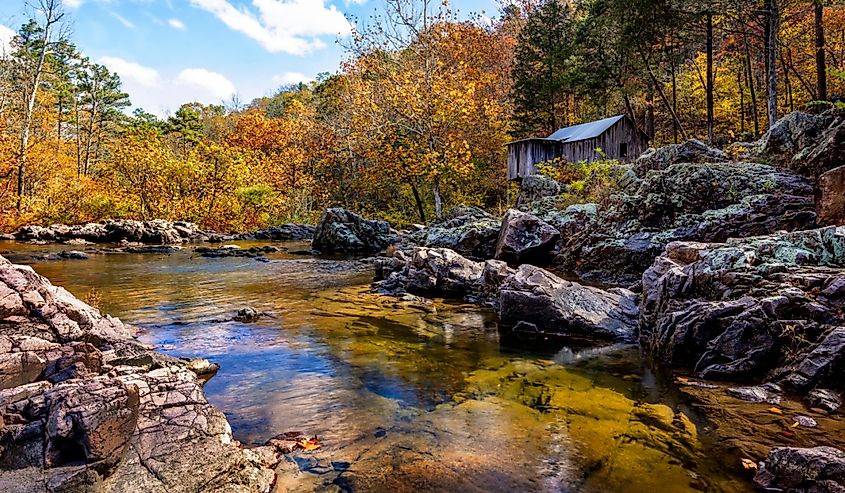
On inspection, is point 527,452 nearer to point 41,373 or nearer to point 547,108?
point 41,373

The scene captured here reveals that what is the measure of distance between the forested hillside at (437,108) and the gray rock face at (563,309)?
1454 centimetres

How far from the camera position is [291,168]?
39469mm

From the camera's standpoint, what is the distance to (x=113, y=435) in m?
3.35

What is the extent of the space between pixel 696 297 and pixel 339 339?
5266 mm

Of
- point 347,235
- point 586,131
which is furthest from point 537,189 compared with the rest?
point 347,235

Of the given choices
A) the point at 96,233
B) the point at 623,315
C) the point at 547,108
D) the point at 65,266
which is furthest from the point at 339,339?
the point at 547,108

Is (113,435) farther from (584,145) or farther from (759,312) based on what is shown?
(584,145)

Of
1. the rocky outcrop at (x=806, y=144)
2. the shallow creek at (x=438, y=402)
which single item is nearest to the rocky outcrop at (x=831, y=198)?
the rocky outcrop at (x=806, y=144)

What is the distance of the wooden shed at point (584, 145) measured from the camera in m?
28.1

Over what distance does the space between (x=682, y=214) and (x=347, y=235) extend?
14.2 meters

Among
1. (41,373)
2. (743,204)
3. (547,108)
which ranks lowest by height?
(41,373)

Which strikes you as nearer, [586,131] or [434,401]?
[434,401]

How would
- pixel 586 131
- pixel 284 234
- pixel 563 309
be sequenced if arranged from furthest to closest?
pixel 284 234
pixel 586 131
pixel 563 309

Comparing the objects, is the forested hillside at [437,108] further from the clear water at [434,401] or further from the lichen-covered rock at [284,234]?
the clear water at [434,401]
